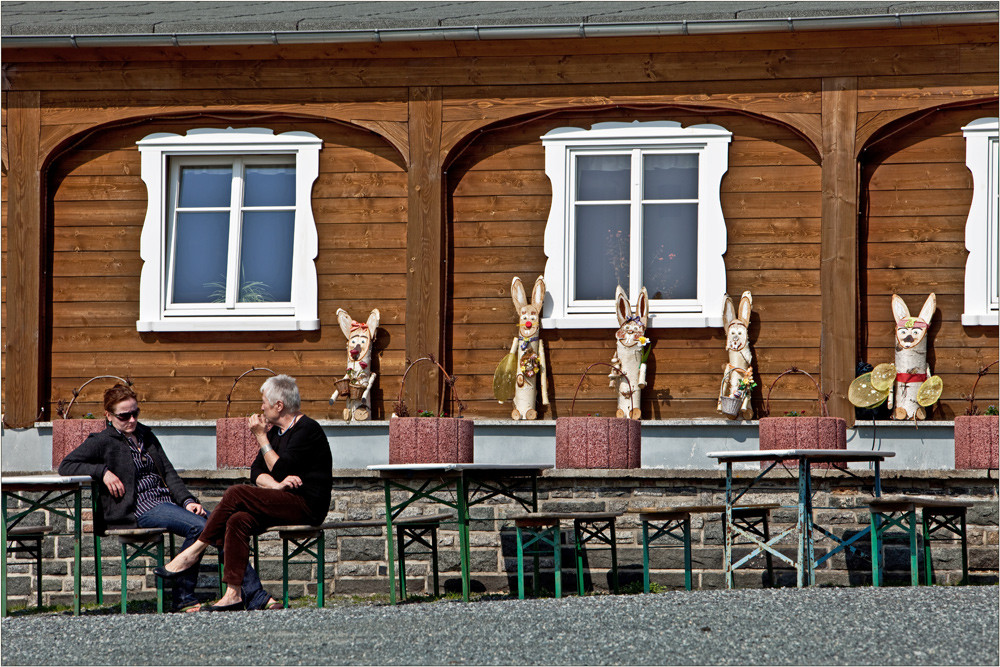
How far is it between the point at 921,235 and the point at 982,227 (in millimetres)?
461

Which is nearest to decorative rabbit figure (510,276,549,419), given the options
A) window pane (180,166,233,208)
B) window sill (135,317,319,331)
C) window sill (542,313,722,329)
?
window sill (542,313,722,329)

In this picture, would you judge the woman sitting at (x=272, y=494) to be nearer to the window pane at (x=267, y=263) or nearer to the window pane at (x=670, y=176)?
the window pane at (x=267, y=263)

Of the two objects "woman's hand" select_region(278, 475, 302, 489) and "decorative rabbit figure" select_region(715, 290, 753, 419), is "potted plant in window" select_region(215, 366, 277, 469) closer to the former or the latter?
"woman's hand" select_region(278, 475, 302, 489)

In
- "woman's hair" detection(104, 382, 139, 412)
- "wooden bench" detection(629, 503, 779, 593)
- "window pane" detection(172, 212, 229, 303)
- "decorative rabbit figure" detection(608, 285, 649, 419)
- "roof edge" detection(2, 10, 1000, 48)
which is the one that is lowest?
"wooden bench" detection(629, 503, 779, 593)

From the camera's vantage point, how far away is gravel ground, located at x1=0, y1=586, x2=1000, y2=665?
5.59 m

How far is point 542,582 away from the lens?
351 inches

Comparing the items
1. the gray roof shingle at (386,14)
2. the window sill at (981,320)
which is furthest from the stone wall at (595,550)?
the gray roof shingle at (386,14)

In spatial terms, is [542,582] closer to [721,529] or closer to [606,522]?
[606,522]

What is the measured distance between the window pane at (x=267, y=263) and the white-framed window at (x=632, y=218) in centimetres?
219

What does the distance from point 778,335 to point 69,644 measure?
6514 millimetres

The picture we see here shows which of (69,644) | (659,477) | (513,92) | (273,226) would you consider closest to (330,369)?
(273,226)

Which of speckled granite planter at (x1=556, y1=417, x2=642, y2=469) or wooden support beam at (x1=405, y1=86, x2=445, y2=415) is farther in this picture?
wooden support beam at (x1=405, y1=86, x2=445, y2=415)

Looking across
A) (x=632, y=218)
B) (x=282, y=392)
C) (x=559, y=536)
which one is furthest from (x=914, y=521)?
(x=632, y=218)

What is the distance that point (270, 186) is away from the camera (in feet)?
38.3
